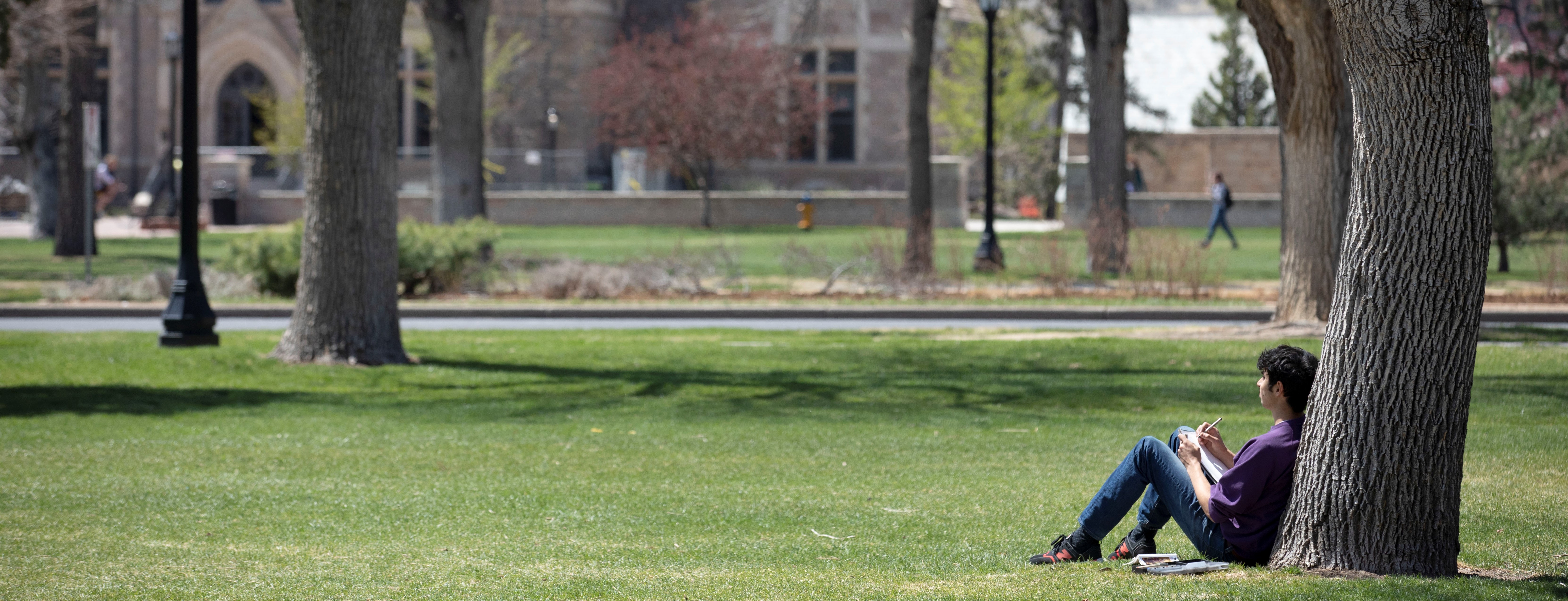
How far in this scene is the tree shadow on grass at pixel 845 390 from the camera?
33.1 feet

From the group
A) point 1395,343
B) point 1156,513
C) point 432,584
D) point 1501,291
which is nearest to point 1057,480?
point 1156,513

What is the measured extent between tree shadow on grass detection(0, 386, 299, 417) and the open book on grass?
6915 mm

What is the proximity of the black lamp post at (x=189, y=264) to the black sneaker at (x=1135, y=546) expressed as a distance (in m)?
9.41

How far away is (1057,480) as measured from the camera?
24.5 ft

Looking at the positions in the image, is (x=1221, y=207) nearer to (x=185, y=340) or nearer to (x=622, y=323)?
(x=622, y=323)

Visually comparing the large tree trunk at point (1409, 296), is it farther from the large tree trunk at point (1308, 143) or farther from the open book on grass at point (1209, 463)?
the large tree trunk at point (1308, 143)

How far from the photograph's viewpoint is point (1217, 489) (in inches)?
205

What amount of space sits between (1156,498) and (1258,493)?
1.57 feet

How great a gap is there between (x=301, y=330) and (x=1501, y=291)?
14541 mm

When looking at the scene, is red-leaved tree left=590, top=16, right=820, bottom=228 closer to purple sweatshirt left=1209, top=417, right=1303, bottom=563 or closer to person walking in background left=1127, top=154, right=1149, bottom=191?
person walking in background left=1127, top=154, right=1149, bottom=191

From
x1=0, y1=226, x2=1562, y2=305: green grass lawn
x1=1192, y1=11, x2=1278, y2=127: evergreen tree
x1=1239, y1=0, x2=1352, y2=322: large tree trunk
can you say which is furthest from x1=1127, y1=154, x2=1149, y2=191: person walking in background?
x1=1239, y1=0, x2=1352, y2=322: large tree trunk

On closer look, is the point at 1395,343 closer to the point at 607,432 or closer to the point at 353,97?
the point at 607,432

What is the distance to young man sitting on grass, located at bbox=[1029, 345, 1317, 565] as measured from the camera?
206 inches

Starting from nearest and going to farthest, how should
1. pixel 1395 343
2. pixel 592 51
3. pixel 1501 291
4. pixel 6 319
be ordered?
pixel 1395 343
pixel 6 319
pixel 1501 291
pixel 592 51
